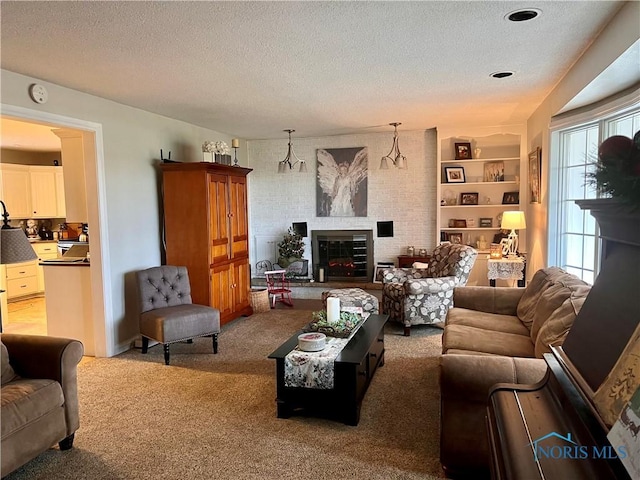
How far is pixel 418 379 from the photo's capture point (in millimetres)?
3375

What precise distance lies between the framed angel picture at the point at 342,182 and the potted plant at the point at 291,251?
607 mm

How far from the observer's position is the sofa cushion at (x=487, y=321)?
10.3 ft

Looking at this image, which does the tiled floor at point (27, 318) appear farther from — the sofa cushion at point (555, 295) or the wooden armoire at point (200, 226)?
the sofa cushion at point (555, 295)

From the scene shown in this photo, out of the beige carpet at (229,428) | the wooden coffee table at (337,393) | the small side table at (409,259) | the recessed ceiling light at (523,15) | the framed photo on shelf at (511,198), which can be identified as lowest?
the beige carpet at (229,428)

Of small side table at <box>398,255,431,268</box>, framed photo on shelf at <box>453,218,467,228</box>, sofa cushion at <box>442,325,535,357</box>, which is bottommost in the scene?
sofa cushion at <box>442,325,535,357</box>

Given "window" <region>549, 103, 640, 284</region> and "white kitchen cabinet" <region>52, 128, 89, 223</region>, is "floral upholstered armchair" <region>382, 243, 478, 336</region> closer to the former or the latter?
"window" <region>549, 103, 640, 284</region>

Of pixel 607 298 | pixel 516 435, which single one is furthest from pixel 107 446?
pixel 607 298

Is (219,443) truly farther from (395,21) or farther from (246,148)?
(246,148)

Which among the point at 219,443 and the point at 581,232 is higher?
the point at 581,232

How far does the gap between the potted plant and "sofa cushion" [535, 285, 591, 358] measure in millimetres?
4798

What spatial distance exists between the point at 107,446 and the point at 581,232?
13.2 feet

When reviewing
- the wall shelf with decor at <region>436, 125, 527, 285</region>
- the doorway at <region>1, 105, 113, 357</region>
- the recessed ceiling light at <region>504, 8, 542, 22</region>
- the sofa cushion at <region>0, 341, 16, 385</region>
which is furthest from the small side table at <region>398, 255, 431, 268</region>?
the sofa cushion at <region>0, 341, 16, 385</region>

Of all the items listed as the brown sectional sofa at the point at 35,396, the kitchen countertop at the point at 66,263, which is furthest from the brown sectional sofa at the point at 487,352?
the kitchen countertop at the point at 66,263

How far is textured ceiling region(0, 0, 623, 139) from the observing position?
2270mm
